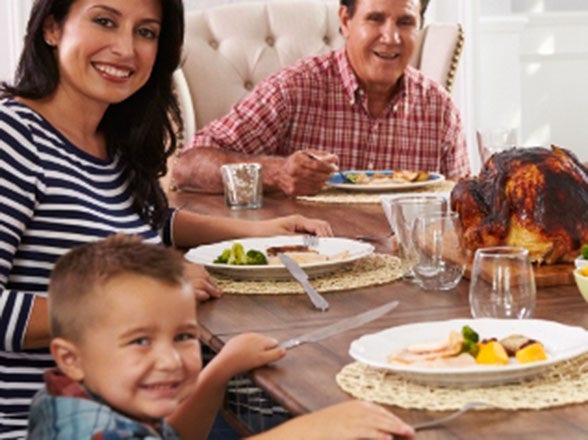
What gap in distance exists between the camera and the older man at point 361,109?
329cm

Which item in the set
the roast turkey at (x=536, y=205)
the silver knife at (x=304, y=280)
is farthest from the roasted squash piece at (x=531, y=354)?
the roast turkey at (x=536, y=205)

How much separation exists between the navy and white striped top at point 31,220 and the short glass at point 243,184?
0.62m

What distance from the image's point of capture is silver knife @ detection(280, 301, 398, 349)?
4.79ft

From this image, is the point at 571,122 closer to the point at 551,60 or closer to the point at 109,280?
the point at 551,60

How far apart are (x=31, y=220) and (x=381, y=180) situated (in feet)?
3.88

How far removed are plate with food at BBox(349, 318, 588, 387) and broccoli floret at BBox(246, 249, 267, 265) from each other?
20.8 inches

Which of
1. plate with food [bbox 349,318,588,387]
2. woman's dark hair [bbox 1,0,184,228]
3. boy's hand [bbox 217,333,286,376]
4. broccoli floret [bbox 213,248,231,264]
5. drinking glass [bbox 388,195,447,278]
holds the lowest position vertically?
boy's hand [bbox 217,333,286,376]

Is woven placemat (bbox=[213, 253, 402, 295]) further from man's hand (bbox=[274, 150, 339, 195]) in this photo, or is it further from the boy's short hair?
man's hand (bbox=[274, 150, 339, 195])

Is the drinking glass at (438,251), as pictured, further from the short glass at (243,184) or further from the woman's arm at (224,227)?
the short glass at (243,184)

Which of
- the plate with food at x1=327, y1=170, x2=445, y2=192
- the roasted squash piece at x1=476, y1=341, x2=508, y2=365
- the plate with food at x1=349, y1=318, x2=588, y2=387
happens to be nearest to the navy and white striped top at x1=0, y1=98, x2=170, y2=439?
the plate with food at x1=349, y1=318, x2=588, y2=387

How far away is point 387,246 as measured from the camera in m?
2.14

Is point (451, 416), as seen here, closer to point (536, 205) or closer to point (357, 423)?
point (357, 423)

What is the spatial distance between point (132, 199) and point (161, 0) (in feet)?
1.15

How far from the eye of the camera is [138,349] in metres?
1.23
